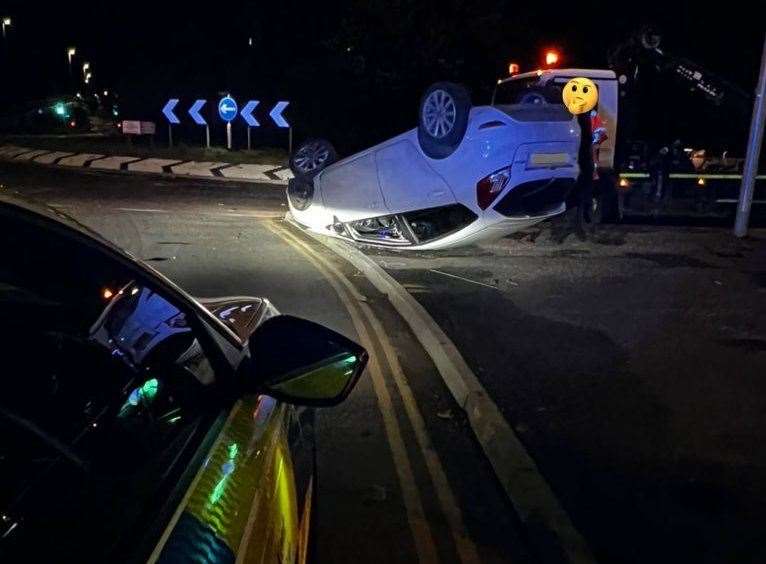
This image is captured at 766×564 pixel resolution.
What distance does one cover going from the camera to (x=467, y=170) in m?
9.47

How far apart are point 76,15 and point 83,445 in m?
69.5

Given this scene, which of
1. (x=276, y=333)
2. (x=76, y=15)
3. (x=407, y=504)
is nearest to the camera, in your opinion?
(x=276, y=333)

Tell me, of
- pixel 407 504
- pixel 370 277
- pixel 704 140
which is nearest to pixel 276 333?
pixel 407 504

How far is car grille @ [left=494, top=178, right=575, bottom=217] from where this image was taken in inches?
370

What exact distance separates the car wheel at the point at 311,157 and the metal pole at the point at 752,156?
21.1 ft

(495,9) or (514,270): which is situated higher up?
(495,9)

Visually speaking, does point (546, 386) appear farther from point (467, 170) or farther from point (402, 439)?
point (467, 170)

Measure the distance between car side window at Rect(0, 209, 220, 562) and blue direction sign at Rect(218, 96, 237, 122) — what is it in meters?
20.3

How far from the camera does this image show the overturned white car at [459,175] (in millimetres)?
9234

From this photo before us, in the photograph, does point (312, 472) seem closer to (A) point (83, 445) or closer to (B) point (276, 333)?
(B) point (276, 333)

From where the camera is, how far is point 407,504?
423 cm

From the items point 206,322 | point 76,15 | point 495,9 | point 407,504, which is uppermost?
point 76,15

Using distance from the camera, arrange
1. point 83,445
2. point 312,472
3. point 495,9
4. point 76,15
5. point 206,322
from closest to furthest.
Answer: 1. point 83,445
2. point 206,322
3. point 312,472
4. point 495,9
5. point 76,15

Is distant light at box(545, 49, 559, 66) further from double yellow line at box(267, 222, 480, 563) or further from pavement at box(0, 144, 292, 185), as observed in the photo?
double yellow line at box(267, 222, 480, 563)
